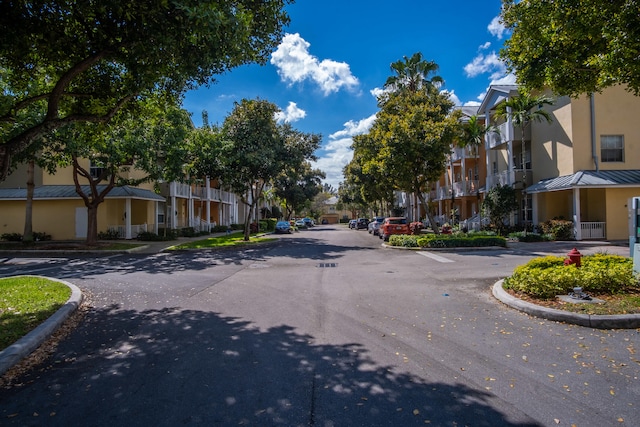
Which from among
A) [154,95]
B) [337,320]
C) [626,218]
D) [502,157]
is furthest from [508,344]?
[502,157]

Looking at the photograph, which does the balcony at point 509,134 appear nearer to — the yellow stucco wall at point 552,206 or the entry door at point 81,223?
the yellow stucco wall at point 552,206

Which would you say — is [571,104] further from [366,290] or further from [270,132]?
[366,290]

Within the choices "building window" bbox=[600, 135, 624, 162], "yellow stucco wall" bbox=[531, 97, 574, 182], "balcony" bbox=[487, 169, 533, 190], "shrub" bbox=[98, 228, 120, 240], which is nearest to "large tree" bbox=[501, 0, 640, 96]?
"yellow stucco wall" bbox=[531, 97, 574, 182]

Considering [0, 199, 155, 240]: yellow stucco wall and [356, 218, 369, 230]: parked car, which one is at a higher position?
[0, 199, 155, 240]: yellow stucco wall

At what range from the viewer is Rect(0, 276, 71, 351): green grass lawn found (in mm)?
6090

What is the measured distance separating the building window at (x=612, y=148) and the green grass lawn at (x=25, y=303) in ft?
84.7

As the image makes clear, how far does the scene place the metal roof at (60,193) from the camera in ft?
83.9

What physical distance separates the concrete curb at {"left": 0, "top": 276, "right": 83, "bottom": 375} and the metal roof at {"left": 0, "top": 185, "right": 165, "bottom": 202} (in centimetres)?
1961

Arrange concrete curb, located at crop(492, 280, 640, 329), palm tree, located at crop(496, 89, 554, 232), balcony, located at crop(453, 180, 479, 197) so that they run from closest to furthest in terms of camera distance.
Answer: concrete curb, located at crop(492, 280, 640, 329) < palm tree, located at crop(496, 89, 554, 232) < balcony, located at crop(453, 180, 479, 197)

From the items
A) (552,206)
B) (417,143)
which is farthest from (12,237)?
(552,206)

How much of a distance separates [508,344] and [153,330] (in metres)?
5.35

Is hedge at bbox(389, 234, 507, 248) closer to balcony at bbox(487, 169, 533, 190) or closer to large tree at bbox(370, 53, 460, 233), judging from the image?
large tree at bbox(370, 53, 460, 233)

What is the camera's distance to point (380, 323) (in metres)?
6.59

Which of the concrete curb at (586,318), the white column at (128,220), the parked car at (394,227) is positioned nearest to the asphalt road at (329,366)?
the concrete curb at (586,318)
